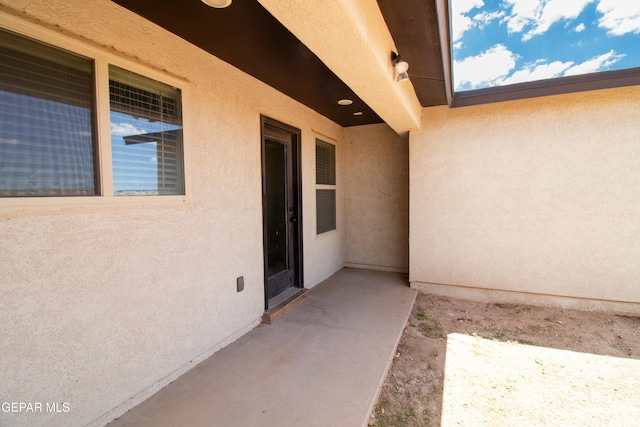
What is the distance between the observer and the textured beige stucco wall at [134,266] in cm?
156

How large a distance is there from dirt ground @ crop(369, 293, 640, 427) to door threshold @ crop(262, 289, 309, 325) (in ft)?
4.88

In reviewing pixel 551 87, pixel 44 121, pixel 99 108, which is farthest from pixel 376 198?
pixel 44 121

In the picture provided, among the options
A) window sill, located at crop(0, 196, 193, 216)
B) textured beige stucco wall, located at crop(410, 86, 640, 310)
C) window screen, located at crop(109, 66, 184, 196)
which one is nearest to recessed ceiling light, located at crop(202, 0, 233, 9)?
window screen, located at crop(109, 66, 184, 196)

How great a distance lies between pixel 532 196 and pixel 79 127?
5.17 m

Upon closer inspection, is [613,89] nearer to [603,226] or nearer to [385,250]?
[603,226]

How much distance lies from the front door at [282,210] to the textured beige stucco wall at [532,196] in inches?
78.1

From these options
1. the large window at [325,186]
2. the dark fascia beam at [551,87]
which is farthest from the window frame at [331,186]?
the dark fascia beam at [551,87]

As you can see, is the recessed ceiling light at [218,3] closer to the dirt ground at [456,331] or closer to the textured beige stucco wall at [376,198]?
the dirt ground at [456,331]

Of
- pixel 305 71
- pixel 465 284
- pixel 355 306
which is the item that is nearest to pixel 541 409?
pixel 355 306

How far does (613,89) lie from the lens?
3.65m

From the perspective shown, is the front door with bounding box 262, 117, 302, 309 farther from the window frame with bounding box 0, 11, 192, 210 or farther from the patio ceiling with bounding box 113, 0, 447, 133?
the window frame with bounding box 0, 11, 192, 210

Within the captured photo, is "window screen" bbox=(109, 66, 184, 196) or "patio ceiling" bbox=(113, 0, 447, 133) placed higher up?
"patio ceiling" bbox=(113, 0, 447, 133)

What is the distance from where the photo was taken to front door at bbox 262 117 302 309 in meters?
3.89

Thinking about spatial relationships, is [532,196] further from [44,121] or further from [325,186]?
[44,121]
